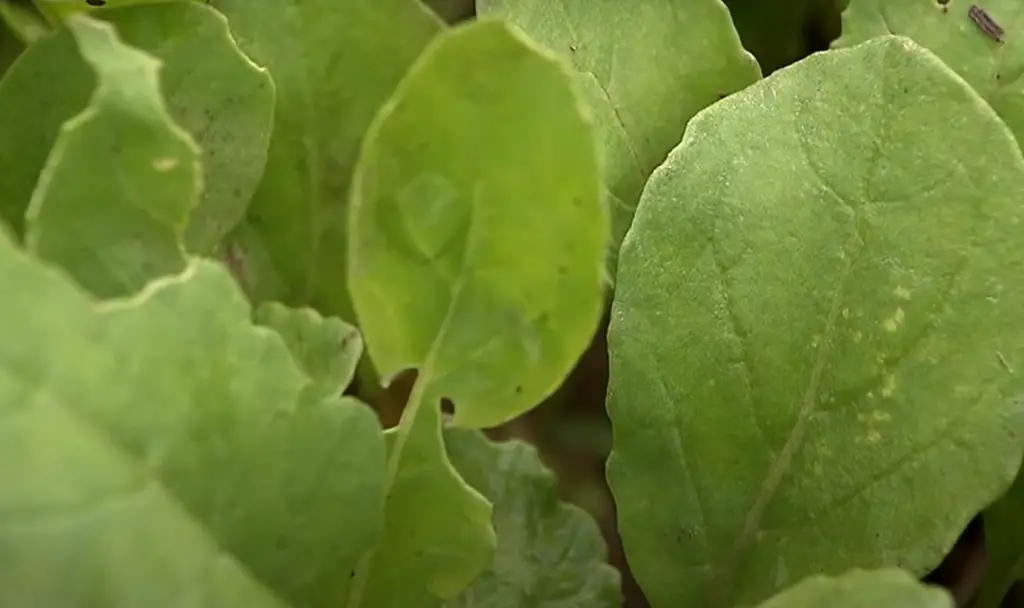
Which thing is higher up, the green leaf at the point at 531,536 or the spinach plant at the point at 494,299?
the spinach plant at the point at 494,299

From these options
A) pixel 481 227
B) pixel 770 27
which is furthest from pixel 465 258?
pixel 770 27

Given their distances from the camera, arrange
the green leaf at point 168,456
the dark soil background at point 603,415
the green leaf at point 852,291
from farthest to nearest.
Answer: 1. the dark soil background at point 603,415
2. the green leaf at point 852,291
3. the green leaf at point 168,456

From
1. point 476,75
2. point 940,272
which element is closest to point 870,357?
point 940,272

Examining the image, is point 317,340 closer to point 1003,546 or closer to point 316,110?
point 316,110

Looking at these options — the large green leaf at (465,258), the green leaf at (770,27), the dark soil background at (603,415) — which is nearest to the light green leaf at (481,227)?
the large green leaf at (465,258)

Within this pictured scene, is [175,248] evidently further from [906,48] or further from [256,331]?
[906,48]

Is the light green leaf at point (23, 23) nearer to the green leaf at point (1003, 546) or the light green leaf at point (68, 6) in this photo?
the light green leaf at point (68, 6)

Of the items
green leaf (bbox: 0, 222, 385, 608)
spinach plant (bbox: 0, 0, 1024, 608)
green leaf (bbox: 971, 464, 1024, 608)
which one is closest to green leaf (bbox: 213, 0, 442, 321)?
spinach plant (bbox: 0, 0, 1024, 608)

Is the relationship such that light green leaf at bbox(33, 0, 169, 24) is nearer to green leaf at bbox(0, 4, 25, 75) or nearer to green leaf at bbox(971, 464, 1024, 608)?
green leaf at bbox(0, 4, 25, 75)
